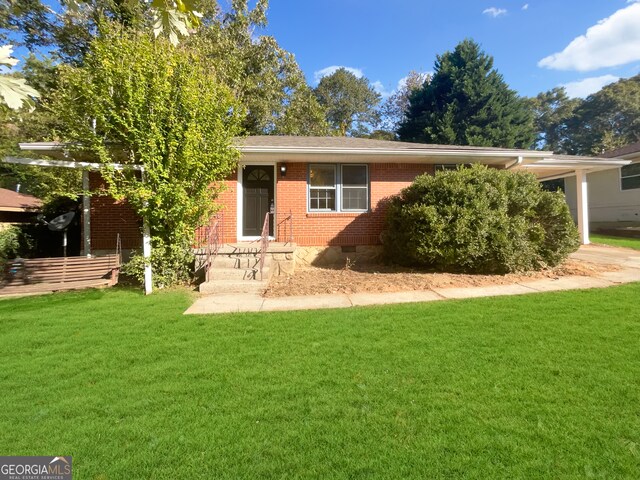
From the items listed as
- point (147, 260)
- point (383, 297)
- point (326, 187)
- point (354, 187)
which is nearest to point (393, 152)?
point (354, 187)

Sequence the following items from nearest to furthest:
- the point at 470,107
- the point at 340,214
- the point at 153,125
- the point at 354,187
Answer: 1. the point at 153,125
2. the point at 340,214
3. the point at 354,187
4. the point at 470,107

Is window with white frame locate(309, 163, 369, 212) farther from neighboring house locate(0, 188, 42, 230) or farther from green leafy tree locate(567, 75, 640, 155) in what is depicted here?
green leafy tree locate(567, 75, 640, 155)

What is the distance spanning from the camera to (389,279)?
6.91 meters

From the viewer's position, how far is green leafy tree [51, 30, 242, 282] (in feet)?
19.6

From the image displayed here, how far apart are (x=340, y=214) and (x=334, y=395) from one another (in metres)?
6.98

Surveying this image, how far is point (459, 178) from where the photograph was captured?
7.32 meters

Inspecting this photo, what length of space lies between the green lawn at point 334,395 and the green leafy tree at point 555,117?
48.2 meters

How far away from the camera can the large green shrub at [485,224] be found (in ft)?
22.8

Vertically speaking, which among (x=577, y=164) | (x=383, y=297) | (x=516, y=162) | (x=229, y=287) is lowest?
(x=383, y=297)

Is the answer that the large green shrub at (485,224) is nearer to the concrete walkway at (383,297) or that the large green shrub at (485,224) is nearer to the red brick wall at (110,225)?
the concrete walkway at (383,297)

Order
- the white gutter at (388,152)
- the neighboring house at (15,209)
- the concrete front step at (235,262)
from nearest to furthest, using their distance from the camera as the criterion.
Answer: the concrete front step at (235,262) < the white gutter at (388,152) < the neighboring house at (15,209)

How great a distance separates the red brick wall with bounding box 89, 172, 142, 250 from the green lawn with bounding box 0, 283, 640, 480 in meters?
4.05

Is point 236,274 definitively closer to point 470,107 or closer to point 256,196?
point 256,196

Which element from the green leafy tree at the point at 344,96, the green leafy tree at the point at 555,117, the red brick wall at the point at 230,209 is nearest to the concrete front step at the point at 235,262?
the red brick wall at the point at 230,209
